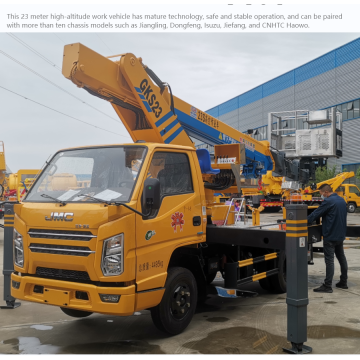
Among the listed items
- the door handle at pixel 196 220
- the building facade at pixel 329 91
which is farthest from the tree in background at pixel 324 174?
the door handle at pixel 196 220

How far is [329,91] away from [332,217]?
101 feet

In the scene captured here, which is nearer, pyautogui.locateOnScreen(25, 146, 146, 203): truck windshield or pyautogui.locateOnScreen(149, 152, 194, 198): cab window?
pyautogui.locateOnScreen(25, 146, 146, 203): truck windshield

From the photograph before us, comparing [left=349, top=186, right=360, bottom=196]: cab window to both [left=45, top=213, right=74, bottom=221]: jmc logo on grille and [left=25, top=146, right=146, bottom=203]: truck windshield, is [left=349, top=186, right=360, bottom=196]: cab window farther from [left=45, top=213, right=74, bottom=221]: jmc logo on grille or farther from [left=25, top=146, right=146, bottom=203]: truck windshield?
[left=45, top=213, right=74, bottom=221]: jmc logo on grille

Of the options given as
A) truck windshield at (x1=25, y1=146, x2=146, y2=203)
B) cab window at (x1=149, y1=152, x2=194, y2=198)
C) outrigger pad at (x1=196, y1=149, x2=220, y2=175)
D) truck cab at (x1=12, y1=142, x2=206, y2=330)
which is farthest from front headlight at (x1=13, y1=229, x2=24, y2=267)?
outrigger pad at (x1=196, y1=149, x2=220, y2=175)

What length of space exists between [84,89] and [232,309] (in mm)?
3751

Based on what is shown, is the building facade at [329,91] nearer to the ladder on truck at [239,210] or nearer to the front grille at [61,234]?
the ladder on truck at [239,210]

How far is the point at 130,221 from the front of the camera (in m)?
4.29

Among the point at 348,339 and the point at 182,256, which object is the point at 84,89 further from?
the point at 348,339

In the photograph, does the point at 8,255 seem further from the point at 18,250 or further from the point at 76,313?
the point at 18,250

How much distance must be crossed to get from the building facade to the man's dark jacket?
80.4 ft

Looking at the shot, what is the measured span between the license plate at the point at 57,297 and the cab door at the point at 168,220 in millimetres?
758

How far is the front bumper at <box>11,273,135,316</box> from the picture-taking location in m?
4.22

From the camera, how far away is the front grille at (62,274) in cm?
440

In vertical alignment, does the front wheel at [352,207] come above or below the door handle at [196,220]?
below
